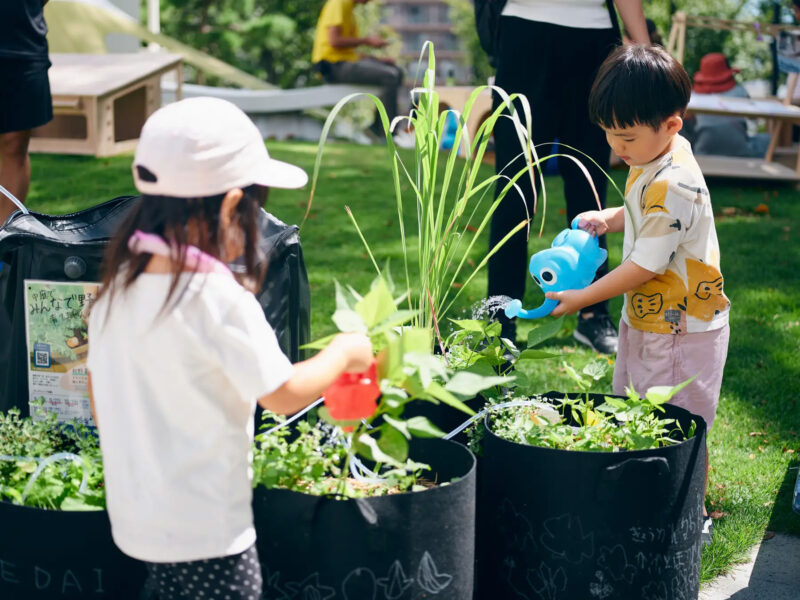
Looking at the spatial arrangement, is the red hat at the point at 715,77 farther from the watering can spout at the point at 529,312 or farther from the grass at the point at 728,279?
the watering can spout at the point at 529,312

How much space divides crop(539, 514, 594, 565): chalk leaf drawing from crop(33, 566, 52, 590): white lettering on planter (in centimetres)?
90

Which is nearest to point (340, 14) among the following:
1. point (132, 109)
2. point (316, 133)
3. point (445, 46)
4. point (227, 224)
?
point (316, 133)

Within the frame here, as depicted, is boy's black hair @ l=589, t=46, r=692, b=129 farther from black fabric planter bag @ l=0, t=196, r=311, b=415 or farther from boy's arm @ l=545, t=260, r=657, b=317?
black fabric planter bag @ l=0, t=196, r=311, b=415

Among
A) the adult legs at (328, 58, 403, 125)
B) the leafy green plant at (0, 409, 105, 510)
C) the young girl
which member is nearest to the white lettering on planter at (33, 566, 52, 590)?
the leafy green plant at (0, 409, 105, 510)

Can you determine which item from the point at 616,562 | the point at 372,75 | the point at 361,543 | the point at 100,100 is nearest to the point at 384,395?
the point at 361,543

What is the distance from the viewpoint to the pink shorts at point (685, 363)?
2.16 metres

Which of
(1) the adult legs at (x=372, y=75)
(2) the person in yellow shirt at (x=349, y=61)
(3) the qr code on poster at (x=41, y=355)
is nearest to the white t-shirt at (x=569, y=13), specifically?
(3) the qr code on poster at (x=41, y=355)

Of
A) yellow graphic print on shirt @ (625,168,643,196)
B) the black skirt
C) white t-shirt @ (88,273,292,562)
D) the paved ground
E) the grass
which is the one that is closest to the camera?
white t-shirt @ (88,273,292,562)

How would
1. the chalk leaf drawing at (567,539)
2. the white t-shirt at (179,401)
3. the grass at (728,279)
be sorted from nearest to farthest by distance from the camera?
the white t-shirt at (179,401) → the chalk leaf drawing at (567,539) → the grass at (728,279)

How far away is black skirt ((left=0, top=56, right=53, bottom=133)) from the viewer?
3.37 meters

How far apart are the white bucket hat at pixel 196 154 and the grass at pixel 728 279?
145 cm

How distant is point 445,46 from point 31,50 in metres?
96.3

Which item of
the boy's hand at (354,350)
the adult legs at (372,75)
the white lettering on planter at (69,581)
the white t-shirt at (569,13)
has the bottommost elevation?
→ the adult legs at (372,75)

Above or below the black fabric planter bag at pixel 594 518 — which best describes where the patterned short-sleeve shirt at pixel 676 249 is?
above
